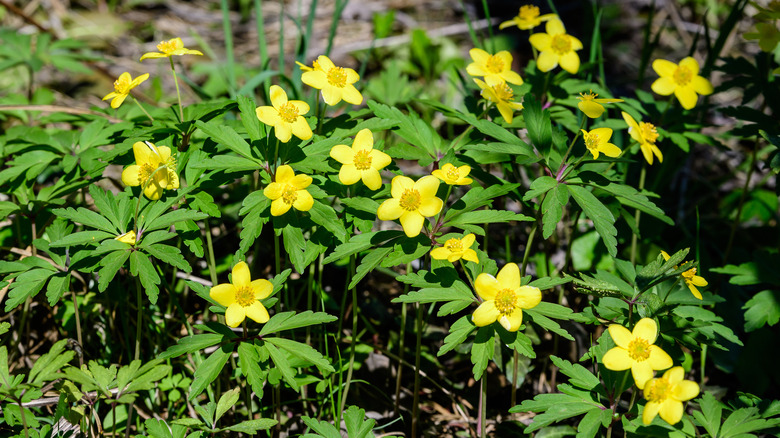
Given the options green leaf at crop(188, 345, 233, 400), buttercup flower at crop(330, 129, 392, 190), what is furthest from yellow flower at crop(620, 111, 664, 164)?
green leaf at crop(188, 345, 233, 400)

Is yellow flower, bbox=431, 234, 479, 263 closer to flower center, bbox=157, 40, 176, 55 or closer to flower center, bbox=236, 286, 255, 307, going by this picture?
flower center, bbox=236, 286, 255, 307

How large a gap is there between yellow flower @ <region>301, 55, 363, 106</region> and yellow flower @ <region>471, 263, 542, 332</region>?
0.76 metres

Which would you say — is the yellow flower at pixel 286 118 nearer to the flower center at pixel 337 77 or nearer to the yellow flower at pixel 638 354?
the flower center at pixel 337 77

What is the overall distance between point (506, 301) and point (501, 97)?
837 mm

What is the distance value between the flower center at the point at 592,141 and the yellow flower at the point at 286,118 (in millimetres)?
927

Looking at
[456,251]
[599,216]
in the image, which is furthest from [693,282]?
[456,251]

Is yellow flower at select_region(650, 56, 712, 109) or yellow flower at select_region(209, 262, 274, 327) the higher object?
yellow flower at select_region(650, 56, 712, 109)

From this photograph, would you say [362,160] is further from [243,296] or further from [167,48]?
[167,48]

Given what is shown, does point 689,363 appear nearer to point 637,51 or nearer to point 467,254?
point 467,254

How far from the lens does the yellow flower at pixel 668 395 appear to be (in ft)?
4.91

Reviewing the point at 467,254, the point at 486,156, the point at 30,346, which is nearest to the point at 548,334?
the point at 486,156

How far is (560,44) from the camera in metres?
2.35

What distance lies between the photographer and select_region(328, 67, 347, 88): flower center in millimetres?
1988

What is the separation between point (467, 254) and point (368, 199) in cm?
41
